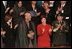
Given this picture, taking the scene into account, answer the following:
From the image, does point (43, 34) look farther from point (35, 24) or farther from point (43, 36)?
point (35, 24)

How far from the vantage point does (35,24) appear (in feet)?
8.55

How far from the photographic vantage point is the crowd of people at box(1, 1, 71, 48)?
260cm

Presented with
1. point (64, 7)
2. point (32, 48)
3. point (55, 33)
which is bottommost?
point (32, 48)

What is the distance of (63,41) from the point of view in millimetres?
2613

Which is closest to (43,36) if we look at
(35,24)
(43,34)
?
(43,34)

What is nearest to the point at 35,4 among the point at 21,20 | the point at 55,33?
the point at 21,20

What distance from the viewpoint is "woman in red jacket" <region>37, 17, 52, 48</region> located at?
260cm

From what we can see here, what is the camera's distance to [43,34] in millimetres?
2621

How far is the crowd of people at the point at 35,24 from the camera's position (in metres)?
2.60

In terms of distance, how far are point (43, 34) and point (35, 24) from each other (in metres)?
0.15

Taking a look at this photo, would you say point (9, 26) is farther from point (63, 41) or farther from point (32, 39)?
point (63, 41)

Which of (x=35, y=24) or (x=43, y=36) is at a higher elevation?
(x=35, y=24)

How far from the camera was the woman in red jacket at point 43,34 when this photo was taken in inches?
102

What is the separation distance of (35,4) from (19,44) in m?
0.49
